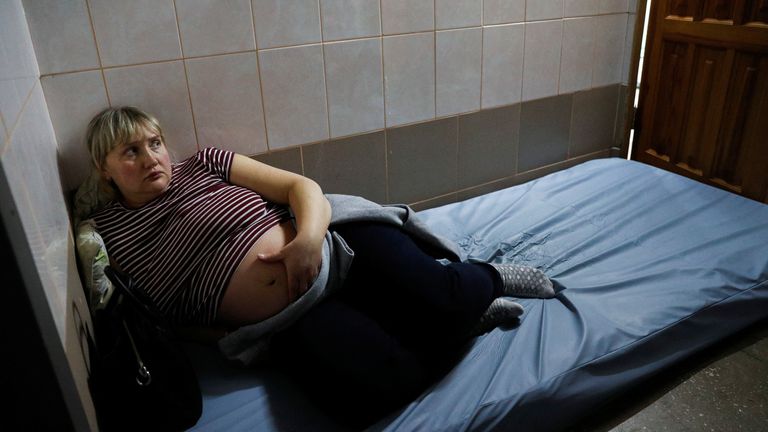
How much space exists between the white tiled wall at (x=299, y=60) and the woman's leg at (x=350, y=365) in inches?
27.7

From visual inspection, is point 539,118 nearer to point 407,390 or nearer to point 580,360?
→ point 580,360

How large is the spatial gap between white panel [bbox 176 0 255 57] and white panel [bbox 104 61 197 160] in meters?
0.08

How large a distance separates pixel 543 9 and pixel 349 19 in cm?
83

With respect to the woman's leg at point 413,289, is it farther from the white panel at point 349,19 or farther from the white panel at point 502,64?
the white panel at point 502,64

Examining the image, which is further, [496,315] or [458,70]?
[458,70]

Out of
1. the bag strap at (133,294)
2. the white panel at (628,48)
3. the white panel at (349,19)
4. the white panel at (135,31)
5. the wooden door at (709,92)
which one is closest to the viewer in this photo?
the bag strap at (133,294)

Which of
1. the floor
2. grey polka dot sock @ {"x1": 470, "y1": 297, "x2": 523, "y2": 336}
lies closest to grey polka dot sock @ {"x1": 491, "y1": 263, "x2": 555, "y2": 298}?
grey polka dot sock @ {"x1": 470, "y1": 297, "x2": 523, "y2": 336}

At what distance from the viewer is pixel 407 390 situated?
3.84 feet

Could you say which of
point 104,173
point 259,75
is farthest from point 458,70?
point 104,173

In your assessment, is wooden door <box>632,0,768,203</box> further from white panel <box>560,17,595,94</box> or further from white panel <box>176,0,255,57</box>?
white panel <box>176,0,255,57</box>

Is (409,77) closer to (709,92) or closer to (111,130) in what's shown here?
(111,130)

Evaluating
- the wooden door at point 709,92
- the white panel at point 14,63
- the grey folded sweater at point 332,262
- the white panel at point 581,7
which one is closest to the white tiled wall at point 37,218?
the white panel at point 14,63

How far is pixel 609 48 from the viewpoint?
93.9 inches

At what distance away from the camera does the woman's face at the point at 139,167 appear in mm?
1364
